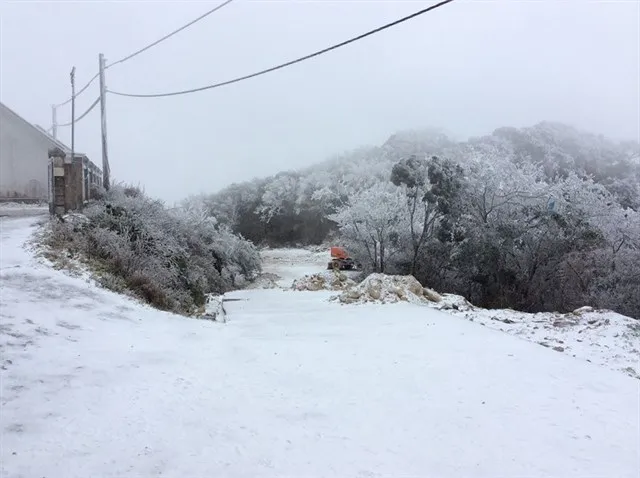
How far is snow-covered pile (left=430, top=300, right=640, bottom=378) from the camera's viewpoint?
9.16m

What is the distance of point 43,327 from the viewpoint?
7.25m

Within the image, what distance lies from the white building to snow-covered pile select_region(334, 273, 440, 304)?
17557mm

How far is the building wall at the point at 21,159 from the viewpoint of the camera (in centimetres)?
2492

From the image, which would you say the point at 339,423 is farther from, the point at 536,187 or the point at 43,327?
the point at 536,187

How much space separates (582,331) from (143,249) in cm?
1087

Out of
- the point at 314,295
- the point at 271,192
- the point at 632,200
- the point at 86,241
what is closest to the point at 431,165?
the point at 314,295

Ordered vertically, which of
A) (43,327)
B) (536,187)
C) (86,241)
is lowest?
(43,327)

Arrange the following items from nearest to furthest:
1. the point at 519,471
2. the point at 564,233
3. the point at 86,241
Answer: the point at 519,471, the point at 86,241, the point at 564,233

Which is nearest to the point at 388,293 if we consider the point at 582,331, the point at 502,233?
the point at 582,331

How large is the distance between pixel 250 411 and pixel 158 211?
12.4 meters

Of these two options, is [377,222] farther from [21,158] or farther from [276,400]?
[276,400]

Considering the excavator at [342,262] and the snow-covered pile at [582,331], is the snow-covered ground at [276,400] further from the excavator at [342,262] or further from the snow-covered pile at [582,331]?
the excavator at [342,262]

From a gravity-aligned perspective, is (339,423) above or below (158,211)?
below

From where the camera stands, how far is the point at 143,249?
44.0 feet
